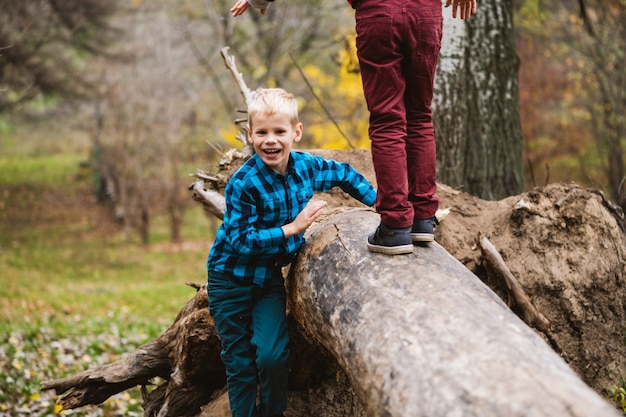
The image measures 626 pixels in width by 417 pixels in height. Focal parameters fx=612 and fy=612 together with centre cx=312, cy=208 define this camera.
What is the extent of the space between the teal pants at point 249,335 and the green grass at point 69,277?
2887 millimetres

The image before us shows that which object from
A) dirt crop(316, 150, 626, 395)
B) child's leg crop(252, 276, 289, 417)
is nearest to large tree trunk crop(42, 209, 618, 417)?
child's leg crop(252, 276, 289, 417)

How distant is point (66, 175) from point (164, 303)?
21.6m

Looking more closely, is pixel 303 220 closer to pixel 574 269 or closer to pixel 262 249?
pixel 262 249

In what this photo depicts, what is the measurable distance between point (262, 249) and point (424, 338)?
1069mm

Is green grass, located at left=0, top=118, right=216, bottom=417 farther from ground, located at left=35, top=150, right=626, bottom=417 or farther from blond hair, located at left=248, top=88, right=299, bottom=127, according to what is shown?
blond hair, located at left=248, top=88, right=299, bottom=127

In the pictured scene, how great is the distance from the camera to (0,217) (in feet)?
74.6

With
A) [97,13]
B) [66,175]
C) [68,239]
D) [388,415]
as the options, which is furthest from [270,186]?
[66,175]

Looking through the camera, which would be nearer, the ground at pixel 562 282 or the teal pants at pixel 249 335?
the teal pants at pixel 249 335

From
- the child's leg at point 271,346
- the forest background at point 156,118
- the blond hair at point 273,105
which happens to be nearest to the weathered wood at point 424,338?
the child's leg at point 271,346

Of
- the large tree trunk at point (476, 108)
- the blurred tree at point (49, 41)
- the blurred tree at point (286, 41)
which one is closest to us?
the large tree trunk at point (476, 108)

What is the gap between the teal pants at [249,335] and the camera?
3199mm

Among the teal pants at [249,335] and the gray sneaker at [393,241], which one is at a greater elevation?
the gray sneaker at [393,241]

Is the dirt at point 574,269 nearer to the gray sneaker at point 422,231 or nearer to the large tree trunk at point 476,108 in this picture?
the gray sneaker at point 422,231

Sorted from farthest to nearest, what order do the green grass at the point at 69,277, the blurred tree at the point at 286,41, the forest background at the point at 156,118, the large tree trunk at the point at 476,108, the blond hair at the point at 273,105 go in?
1. the blurred tree at the point at 286,41
2. the forest background at the point at 156,118
3. the green grass at the point at 69,277
4. the large tree trunk at the point at 476,108
5. the blond hair at the point at 273,105
